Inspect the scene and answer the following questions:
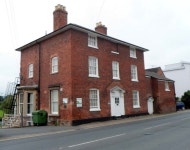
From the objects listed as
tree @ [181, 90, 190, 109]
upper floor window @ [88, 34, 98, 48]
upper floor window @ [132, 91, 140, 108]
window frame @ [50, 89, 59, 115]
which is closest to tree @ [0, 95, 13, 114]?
window frame @ [50, 89, 59, 115]

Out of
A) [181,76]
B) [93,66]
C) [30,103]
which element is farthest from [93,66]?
[181,76]

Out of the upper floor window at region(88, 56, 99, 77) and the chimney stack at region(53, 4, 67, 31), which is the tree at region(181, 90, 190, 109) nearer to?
the upper floor window at region(88, 56, 99, 77)

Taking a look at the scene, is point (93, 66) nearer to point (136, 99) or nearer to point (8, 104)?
point (136, 99)

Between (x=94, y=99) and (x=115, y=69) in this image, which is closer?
(x=94, y=99)

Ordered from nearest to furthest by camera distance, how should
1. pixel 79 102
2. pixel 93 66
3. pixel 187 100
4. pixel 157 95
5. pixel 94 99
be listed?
pixel 79 102 < pixel 94 99 < pixel 93 66 < pixel 157 95 < pixel 187 100

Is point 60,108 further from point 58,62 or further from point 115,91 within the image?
point 115,91

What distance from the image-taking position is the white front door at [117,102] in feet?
78.2

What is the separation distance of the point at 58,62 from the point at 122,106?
860 cm

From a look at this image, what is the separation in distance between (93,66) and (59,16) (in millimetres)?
6082

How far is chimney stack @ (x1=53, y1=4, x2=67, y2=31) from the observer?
2292 cm

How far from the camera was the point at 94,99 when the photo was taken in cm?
2195

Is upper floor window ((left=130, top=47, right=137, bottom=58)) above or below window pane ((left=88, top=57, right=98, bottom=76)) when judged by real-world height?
above

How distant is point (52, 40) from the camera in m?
22.9

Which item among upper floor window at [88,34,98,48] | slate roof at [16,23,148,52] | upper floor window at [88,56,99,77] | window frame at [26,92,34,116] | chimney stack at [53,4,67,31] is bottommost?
window frame at [26,92,34,116]
